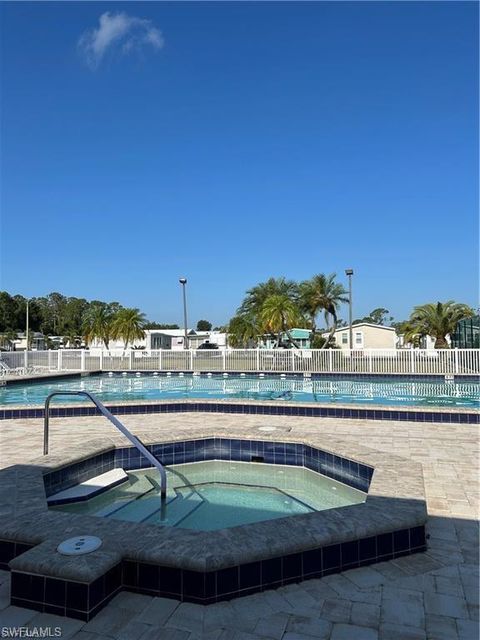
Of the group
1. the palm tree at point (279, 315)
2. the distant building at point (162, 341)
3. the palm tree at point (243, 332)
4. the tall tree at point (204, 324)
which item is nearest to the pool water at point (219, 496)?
the palm tree at point (279, 315)

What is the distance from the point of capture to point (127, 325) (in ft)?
92.4

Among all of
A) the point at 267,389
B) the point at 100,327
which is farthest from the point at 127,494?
the point at 100,327

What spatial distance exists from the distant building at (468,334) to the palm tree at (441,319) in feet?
1.81

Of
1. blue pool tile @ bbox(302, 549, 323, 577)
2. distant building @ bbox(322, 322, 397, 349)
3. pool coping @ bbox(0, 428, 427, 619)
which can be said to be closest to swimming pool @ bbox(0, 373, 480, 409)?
pool coping @ bbox(0, 428, 427, 619)

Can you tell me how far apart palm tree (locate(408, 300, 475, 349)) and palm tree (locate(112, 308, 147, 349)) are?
1713 centimetres

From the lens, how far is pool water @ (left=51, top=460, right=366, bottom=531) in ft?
13.6

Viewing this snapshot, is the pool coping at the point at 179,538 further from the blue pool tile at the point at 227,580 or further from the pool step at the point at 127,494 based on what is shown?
the pool step at the point at 127,494

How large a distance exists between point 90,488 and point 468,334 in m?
20.7

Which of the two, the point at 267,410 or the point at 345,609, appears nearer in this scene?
the point at 345,609

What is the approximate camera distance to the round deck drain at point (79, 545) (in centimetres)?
238

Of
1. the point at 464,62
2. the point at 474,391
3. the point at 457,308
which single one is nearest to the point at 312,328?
the point at 457,308

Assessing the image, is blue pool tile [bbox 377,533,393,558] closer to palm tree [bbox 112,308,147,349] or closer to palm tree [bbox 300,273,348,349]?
palm tree [bbox 300,273,348,349]

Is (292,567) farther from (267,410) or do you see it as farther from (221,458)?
(267,410)

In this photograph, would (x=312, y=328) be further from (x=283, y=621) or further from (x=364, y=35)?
(x=283, y=621)
